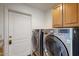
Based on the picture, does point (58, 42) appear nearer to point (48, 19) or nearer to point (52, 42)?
point (52, 42)

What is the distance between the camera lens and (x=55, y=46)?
144 centimetres

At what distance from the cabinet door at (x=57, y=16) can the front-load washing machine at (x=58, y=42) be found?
0.07m

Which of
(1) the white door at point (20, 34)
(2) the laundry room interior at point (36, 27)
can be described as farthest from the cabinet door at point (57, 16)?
(1) the white door at point (20, 34)

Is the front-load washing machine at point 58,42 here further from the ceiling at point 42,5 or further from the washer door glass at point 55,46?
the ceiling at point 42,5

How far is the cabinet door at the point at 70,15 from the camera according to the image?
136 centimetres

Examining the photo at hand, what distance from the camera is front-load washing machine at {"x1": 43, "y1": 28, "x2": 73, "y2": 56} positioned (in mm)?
1355

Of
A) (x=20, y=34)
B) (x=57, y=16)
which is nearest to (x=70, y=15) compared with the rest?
(x=57, y=16)

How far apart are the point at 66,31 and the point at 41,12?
1.24 ft

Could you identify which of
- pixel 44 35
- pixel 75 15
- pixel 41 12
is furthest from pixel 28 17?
pixel 75 15

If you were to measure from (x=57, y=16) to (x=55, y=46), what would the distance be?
1.23 ft

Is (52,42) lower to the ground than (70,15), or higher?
lower

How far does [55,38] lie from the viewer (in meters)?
1.42

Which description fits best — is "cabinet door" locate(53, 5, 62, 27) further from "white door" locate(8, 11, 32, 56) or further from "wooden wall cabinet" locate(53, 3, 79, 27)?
"white door" locate(8, 11, 32, 56)

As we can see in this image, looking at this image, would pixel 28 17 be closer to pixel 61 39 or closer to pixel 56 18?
pixel 56 18
